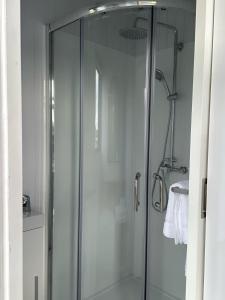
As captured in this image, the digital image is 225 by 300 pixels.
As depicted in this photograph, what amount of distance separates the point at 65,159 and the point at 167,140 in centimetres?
86

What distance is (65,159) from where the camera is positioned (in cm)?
224

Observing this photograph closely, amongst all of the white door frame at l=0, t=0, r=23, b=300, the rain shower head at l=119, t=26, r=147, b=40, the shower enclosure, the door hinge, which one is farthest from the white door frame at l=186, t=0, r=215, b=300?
the rain shower head at l=119, t=26, r=147, b=40

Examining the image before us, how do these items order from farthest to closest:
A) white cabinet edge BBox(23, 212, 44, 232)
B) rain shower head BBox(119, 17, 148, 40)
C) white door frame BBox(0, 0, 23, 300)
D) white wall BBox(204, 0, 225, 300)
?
rain shower head BBox(119, 17, 148, 40), white cabinet edge BBox(23, 212, 44, 232), white wall BBox(204, 0, 225, 300), white door frame BBox(0, 0, 23, 300)

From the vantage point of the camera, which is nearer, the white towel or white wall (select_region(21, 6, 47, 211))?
the white towel

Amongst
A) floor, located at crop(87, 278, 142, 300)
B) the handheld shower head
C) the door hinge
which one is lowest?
floor, located at crop(87, 278, 142, 300)

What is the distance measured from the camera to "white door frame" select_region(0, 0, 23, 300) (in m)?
0.48

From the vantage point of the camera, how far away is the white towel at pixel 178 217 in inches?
65.6

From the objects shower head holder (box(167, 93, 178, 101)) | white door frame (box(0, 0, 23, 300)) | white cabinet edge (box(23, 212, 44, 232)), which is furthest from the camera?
shower head holder (box(167, 93, 178, 101))

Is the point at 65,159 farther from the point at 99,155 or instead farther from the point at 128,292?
the point at 128,292

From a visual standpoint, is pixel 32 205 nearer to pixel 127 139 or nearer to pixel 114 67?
pixel 127 139

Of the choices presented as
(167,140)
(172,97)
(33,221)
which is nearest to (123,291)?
(33,221)

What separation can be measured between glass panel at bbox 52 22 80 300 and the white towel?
2.78 feet

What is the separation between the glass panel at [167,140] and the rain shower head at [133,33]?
12 cm

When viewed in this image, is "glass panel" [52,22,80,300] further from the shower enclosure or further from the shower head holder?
the shower head holder
